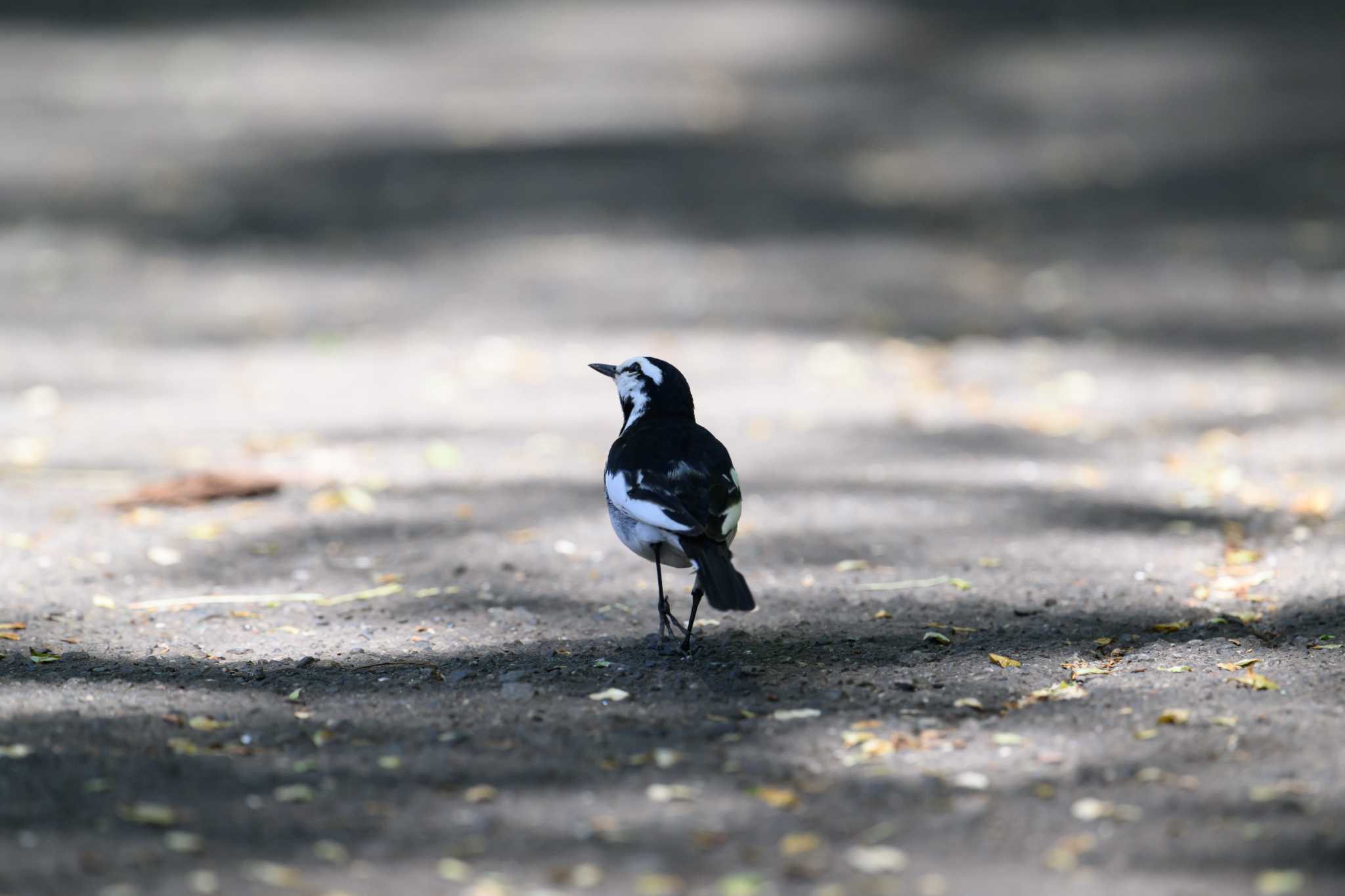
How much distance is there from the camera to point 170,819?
10.8 feet

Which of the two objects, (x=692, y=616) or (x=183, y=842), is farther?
(x=692, y=616)

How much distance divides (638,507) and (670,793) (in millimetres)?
983

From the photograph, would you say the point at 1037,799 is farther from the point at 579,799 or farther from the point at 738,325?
the point at 738,325

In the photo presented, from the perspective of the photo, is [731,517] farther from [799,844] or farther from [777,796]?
[799,844]

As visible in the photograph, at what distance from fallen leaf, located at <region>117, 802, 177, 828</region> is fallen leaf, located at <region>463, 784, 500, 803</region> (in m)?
0.61

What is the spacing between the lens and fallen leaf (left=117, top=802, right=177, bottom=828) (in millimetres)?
3275

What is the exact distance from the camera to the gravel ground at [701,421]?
3.36 m

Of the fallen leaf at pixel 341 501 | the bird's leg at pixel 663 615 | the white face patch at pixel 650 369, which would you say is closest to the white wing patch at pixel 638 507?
the bird's leg at pixel 663 615

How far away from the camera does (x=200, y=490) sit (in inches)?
245

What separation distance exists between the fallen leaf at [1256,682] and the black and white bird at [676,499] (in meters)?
1.28

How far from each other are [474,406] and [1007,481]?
283 centimetres

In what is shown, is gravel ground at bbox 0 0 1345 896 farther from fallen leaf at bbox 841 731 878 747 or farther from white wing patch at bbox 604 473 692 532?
white wing patch at bbox 604 473 692 532

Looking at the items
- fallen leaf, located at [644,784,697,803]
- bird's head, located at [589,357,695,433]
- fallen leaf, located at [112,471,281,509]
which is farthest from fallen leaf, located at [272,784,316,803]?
fallen leaf, located at [112,471,281,509]

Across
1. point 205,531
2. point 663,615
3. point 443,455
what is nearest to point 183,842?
point 663,615
